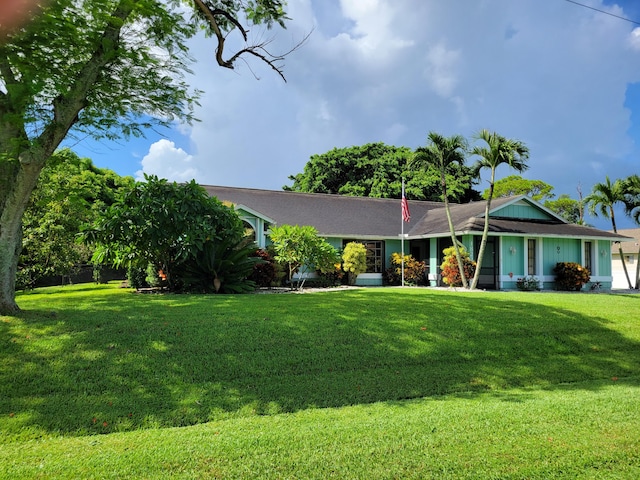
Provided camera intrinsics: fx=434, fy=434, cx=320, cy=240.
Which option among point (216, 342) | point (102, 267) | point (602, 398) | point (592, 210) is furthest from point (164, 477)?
point (592, 210)

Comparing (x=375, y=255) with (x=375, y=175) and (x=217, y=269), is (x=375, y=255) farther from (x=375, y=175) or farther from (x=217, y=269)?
(x=375, y=175)

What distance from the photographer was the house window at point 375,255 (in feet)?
66.7

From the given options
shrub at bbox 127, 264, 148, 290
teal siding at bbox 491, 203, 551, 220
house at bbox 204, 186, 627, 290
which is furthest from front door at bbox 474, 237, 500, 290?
shrub at bbox 127, 264, 148, 290

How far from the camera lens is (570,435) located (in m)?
4.04

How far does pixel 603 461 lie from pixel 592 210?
2149 centimetres

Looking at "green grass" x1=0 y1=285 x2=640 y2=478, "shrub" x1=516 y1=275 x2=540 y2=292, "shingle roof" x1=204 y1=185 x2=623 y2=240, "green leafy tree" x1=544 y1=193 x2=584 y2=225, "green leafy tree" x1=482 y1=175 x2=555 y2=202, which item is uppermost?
"green leafy tree" x1=482 y1=175 x2=555 y2=202

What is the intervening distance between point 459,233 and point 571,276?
5.21m

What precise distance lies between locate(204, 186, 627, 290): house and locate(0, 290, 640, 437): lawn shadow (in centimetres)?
887

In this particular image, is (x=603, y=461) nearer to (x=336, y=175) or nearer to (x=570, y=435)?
(x=570, y=435)

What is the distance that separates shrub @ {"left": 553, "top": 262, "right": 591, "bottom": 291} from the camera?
18.0m

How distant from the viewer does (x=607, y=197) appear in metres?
21.0

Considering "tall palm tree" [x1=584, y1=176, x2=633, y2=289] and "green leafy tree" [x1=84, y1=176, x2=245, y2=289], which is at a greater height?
"tall palm tree" [x1=584, y1=176, x2=633, y2=289]

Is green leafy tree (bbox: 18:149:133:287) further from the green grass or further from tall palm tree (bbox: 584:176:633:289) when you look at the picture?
tall palm tree (bbox: 584:176:633:289)

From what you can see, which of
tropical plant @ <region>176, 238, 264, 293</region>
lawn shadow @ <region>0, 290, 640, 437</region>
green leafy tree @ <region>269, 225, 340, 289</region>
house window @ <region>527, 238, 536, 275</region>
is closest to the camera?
lawn shadow @ <region>0, 290, 640, 437</region>
